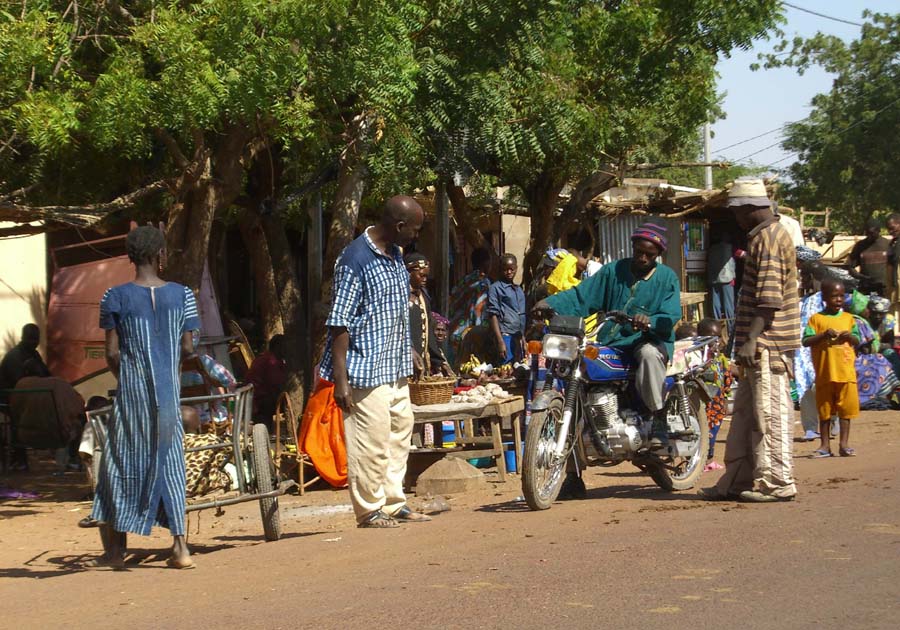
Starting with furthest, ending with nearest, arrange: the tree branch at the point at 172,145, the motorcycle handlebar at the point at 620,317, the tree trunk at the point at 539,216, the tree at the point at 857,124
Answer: the tree at the point at 857,124
the tree trunk at the point at 539,216
the tree branch at the point at 172,145
the motorcycle handlebar at the point at 620,317

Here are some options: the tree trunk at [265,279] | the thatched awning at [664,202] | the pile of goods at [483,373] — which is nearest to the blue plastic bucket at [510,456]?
the pile of goods at [483,373]

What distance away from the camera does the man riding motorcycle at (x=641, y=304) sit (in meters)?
7.95

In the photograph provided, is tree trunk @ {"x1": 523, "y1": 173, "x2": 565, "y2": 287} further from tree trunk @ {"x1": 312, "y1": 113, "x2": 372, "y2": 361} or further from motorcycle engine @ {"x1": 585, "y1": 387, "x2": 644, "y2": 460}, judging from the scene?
motorcycle engine @ {"x1": 585, "y1": 387, "x2": 644, "y2": 460}

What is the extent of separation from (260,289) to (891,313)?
8.51 meters

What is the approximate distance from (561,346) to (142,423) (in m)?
2.82

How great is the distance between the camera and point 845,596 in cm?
505

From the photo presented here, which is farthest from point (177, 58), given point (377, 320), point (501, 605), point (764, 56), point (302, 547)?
point (764, 56)

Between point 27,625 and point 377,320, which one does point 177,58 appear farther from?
point 27,625

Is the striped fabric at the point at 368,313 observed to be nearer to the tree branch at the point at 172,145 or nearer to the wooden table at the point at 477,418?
the wooden table at the point at 477,418

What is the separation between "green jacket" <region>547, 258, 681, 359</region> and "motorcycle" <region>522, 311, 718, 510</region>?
122mm

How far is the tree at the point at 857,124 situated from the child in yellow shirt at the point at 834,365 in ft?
84.1

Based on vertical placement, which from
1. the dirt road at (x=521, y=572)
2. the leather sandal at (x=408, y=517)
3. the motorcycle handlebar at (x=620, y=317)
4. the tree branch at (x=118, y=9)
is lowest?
the dirt road at (x=521, y=572)

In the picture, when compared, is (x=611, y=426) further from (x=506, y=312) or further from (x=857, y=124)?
(x=857, y=124)

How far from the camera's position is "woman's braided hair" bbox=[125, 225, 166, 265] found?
6.32m
